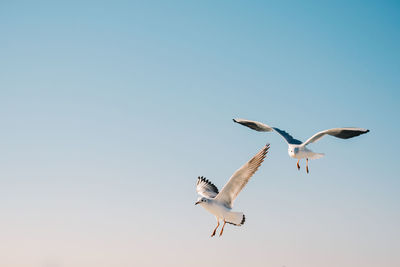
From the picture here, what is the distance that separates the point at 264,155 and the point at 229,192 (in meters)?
1.65

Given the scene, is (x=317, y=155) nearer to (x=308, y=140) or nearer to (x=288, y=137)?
(x=308, y=140)

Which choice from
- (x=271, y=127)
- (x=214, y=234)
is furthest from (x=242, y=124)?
(x=214, y=234)

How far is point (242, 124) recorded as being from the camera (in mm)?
18734

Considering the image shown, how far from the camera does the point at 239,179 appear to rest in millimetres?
14398

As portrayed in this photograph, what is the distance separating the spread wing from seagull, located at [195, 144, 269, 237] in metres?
2.13

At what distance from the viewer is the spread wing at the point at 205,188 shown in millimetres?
17663

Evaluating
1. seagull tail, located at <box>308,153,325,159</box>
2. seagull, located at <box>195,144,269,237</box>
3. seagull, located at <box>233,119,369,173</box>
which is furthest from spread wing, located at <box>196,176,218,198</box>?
seagull tail, located at <box>308,153,325,159</box>

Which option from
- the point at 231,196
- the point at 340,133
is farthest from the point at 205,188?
the point at 340,133

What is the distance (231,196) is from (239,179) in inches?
30.7

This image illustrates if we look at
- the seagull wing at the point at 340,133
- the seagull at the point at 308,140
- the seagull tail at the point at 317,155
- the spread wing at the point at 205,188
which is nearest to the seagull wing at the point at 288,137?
the seagull at the point at 308,140

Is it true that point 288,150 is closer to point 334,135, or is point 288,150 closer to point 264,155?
point 334,135

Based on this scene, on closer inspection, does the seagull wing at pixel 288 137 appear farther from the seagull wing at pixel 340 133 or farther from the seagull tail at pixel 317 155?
the seagull tail at pixel 317 155

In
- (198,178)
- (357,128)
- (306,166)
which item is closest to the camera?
(357,128)

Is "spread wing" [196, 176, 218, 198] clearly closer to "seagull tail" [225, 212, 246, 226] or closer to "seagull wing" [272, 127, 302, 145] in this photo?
"seagull tail" [225, 212, 246, 226]
